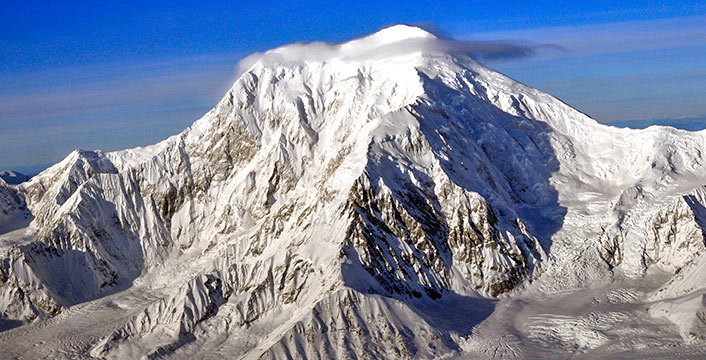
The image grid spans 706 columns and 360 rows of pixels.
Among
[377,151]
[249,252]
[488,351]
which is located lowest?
[488,351]

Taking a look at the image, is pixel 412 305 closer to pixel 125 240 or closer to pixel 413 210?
pixel 413 210

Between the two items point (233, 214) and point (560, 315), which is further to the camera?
point (233, 214)

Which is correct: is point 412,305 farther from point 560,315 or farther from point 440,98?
point 440,98

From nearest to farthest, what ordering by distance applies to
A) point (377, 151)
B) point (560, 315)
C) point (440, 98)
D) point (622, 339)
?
point (622, 339) < point (560, 315) < point (377, 151) < point (440, 98)

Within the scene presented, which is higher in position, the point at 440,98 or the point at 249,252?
the point at 440,98

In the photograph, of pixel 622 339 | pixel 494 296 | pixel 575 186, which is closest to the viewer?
pixel 622 339

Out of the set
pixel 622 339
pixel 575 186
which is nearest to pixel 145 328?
pixel 622 339
